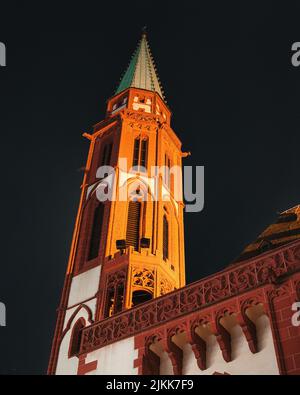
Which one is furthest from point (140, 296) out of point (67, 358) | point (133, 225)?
point (133, 225)

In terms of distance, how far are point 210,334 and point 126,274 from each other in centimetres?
927

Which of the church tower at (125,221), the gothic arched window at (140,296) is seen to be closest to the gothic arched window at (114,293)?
the church tower at (125,221)

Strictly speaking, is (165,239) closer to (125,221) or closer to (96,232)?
(125,221)

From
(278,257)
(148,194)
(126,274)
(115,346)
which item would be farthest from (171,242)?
(278,257)

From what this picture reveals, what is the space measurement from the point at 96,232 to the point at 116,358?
11.8m

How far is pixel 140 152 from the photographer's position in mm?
33250

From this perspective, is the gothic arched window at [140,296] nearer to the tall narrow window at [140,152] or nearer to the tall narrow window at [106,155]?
the tall narrow window at [140,152]

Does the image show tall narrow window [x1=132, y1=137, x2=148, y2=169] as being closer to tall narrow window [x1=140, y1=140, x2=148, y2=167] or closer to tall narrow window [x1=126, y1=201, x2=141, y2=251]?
tall narrow window [x1=140, y1=140, x2=148, y2=167]

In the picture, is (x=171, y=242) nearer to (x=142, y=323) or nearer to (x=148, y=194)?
(x=148, y=194)

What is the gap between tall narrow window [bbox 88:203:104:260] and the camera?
92.5 ft

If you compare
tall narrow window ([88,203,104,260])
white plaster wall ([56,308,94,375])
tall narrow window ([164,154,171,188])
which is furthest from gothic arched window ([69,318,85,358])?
tall narrow window ([164,154,171,188])

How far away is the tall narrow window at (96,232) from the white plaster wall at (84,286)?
1322 millimetres

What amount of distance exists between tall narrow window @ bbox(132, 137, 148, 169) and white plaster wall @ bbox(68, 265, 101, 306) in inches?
313
